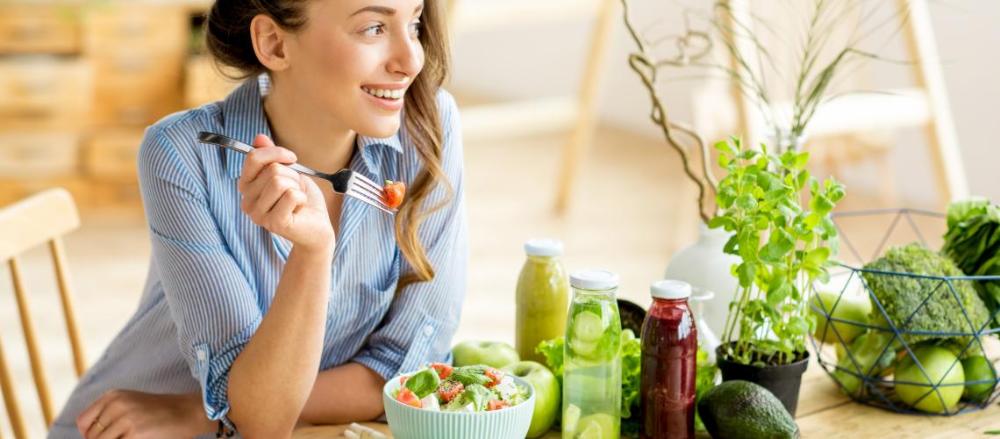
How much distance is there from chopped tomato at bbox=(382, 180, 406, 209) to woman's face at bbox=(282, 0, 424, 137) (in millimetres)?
62

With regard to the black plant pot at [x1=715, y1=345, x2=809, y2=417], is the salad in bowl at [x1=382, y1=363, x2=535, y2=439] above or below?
above

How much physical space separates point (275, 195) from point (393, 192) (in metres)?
0.22

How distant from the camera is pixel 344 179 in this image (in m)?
1.41

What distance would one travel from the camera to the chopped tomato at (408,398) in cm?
123

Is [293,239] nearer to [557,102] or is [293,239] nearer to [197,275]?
[197,275]

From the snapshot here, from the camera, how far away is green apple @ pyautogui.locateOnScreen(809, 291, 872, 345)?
1478mm

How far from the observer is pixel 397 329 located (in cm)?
158

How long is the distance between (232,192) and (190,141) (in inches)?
3.3

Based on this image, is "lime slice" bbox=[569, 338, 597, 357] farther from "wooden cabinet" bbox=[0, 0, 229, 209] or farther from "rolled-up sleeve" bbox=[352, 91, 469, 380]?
"wooden cabinet" bbox=[0, 0, 229, 209]

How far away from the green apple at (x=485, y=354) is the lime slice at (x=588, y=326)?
7.6 inches

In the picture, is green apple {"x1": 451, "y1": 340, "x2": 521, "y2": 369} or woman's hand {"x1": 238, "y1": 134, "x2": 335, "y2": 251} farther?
green apple {"x1": 451, "y1": 340, "x2": 521, "y2": 369}

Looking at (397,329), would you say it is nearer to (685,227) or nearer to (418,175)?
(418,175)

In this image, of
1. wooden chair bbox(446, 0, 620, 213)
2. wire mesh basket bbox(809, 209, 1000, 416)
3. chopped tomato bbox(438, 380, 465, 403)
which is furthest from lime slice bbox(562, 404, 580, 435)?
wooden chair bbox(446, 0, 620, 213)

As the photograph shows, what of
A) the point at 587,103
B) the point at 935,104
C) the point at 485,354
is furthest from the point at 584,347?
the point at 587,103
